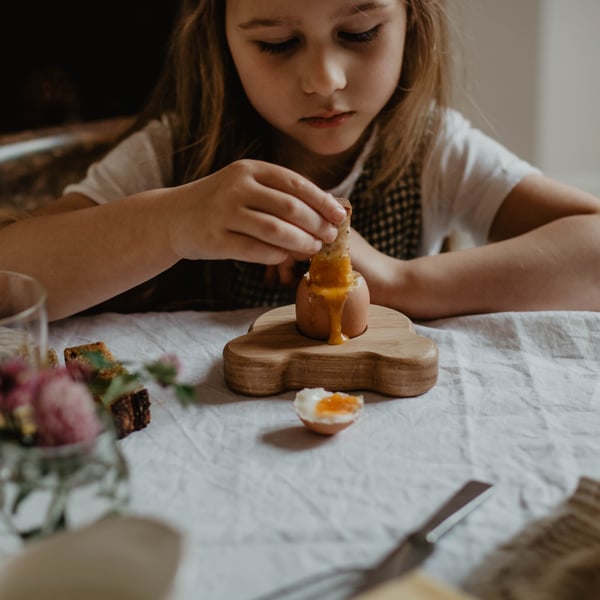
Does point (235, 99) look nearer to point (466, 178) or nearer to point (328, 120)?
point (328, 120)

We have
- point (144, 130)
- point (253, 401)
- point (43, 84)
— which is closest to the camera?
point (253, 401)

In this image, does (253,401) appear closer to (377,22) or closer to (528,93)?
(377,22)

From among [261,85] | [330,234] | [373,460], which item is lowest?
[373,460]

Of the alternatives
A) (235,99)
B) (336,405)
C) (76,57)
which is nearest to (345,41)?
(235,99)

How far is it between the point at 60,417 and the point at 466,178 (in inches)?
33.5

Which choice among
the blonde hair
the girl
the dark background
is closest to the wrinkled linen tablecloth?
the girl

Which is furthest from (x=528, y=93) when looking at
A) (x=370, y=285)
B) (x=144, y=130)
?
(x=370, y=285)

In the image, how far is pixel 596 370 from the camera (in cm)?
68

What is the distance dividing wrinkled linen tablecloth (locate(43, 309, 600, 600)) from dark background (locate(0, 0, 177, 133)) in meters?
1.37

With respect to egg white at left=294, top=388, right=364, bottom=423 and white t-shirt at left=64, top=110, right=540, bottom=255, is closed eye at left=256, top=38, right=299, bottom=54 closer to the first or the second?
white t-shirt at left=64, top=110, right=540, bottom=255

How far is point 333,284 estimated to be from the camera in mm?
705

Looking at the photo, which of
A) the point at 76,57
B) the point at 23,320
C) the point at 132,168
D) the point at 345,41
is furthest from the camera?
the point at 76,57

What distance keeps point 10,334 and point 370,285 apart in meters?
0.42

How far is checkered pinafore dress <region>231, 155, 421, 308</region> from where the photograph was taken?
1.15 m
